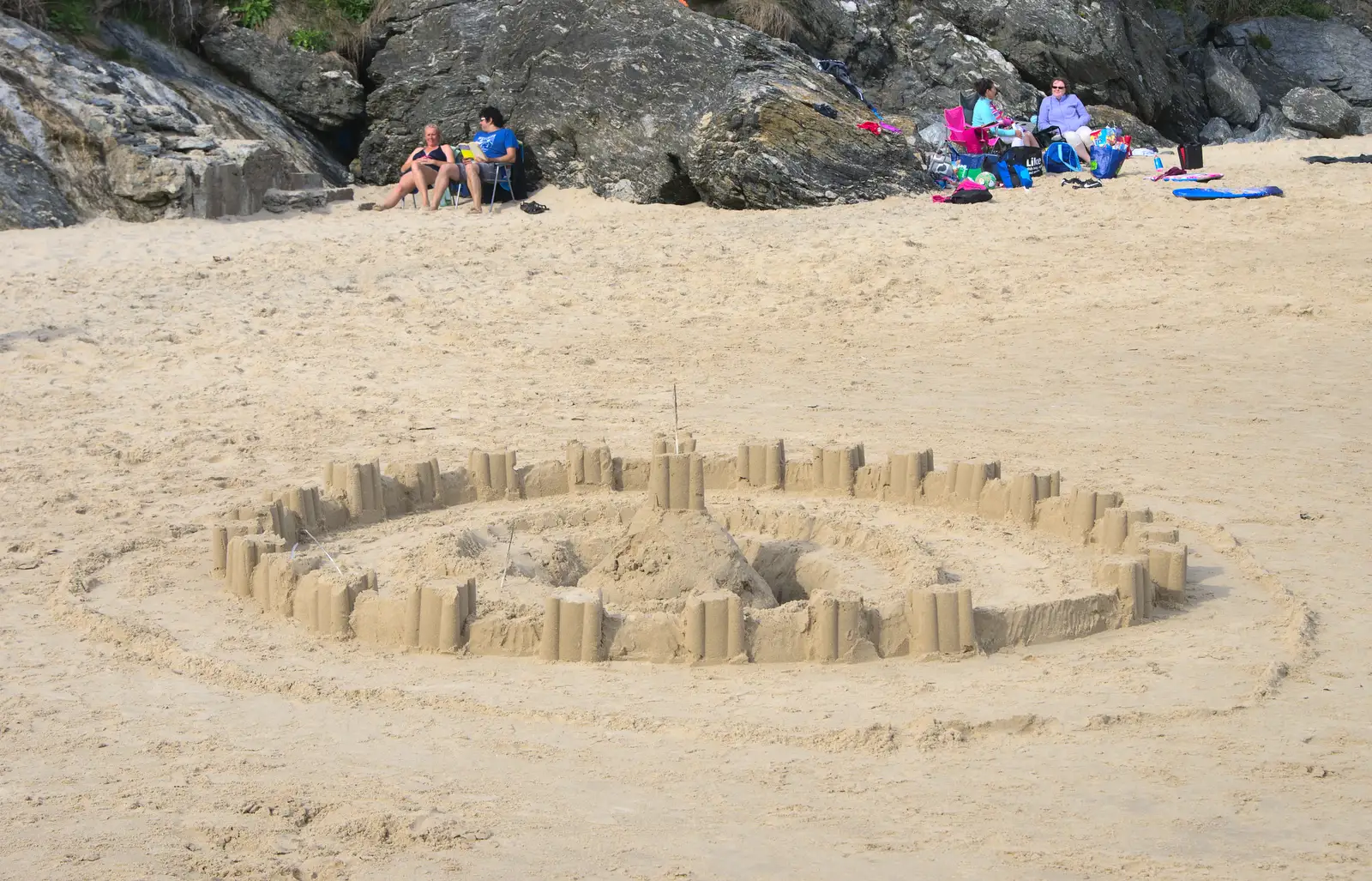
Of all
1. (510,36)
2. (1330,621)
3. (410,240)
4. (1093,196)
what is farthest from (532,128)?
(1330,621)

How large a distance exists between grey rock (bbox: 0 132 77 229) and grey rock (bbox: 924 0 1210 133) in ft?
37.0

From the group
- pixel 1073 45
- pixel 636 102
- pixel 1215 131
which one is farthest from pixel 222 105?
pixel 1215 131

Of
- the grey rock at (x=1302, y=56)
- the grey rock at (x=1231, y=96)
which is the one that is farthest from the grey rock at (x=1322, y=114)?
the grey rock at (x=1302, y=56)

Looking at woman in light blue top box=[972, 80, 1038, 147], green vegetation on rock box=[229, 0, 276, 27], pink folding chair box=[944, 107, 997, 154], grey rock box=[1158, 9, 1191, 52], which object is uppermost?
grey rock box=[1158, 9, 1191, 52]

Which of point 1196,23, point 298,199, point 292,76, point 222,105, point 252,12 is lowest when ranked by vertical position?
point 298,199

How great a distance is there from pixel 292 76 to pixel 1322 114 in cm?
1241

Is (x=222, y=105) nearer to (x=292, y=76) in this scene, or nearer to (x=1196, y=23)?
(x=292, y=76)

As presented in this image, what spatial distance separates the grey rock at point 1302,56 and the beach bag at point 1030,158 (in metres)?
9.38

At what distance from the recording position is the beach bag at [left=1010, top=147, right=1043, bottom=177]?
14141 mm

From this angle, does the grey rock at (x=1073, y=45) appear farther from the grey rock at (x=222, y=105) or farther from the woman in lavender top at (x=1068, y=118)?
the grey rock at (x=222, y=105)

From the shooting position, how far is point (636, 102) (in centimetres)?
1520

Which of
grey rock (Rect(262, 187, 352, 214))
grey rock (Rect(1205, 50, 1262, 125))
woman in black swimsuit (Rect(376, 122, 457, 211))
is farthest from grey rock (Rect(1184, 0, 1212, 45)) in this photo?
grey rock (Rect(262, 187, 352, 214))

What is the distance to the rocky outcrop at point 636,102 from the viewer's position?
1413 centimetres

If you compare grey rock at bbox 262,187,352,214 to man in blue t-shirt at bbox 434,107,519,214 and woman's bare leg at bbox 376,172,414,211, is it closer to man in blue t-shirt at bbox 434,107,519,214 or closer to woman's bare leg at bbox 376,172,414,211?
woman's bare leg at bbox 376,172,414,211
